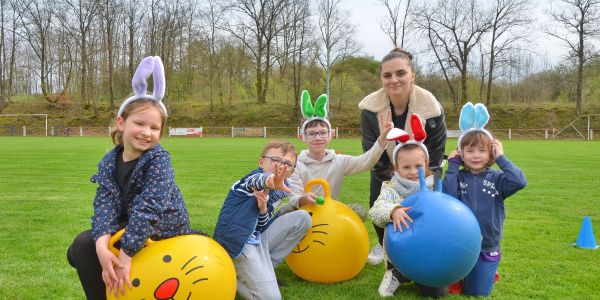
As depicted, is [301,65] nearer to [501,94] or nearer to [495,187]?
[501,94]

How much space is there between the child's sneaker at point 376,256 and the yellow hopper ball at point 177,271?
226 cm

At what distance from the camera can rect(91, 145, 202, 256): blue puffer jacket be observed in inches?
131

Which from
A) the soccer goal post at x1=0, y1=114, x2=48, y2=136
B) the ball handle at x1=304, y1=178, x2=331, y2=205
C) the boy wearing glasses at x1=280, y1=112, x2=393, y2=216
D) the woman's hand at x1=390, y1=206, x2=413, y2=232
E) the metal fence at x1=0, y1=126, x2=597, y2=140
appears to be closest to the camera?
the woman's hand at x1=390, y1=206, x2=413, y2=232

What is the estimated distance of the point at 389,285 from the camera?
4.47 m

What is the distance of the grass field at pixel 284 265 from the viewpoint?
180 inches

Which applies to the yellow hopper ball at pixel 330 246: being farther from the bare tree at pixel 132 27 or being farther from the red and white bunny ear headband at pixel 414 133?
the bare tree at pixel 132 27

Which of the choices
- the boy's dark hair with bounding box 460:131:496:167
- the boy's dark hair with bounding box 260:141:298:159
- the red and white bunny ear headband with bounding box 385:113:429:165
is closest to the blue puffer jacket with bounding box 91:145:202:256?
the boy's dark hair with bounding box 260:141:298:159

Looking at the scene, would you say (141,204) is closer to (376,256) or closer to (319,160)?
(319,160)

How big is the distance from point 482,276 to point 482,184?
2.64ft

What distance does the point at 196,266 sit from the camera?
11.4 feet

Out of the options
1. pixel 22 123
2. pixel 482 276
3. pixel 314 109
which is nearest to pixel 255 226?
pixel 314 109

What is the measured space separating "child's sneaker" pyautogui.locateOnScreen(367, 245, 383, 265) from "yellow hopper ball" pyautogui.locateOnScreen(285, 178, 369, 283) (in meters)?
0.68

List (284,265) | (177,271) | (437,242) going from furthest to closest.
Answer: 1. (284,265)
2. (437,242)
3. (177,271)

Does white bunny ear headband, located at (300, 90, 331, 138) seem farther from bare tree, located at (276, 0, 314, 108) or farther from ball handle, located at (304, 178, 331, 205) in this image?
bare tree, located at (276, 0, 314, 108)
